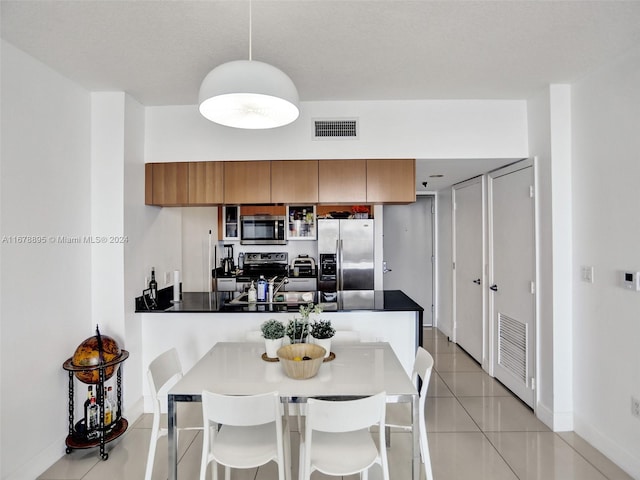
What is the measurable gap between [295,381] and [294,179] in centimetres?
181

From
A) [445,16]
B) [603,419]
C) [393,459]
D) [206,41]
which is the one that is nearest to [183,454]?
[393,459]

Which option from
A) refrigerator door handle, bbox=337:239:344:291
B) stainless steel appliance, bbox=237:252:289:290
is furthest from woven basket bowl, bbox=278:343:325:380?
stainless steel appliance, bbox=237:252:289:290

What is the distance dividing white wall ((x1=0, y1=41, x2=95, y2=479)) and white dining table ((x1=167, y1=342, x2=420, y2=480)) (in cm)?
105

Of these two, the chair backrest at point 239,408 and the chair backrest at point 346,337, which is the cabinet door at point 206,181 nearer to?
the chair backrest at point 346,337

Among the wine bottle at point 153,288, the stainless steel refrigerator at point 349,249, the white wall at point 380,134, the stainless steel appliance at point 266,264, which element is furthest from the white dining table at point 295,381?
the stainless steel appliance at point 266,264

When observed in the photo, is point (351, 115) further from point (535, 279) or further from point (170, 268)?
point (170, 268)

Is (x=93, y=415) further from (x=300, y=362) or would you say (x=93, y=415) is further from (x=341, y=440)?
(x=341, y=440)

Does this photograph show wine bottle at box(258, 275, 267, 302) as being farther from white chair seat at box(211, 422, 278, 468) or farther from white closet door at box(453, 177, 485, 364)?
white closet door at box(453, 177, 485, 364)

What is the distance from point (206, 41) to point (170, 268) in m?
2.30

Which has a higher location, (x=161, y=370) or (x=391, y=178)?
(x=391, y=178)

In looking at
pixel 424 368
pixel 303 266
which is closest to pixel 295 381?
pixel 424 368

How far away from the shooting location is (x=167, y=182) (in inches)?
130

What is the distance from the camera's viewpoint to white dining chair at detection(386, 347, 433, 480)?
2.04 m

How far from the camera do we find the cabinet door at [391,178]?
3229 millimetres
